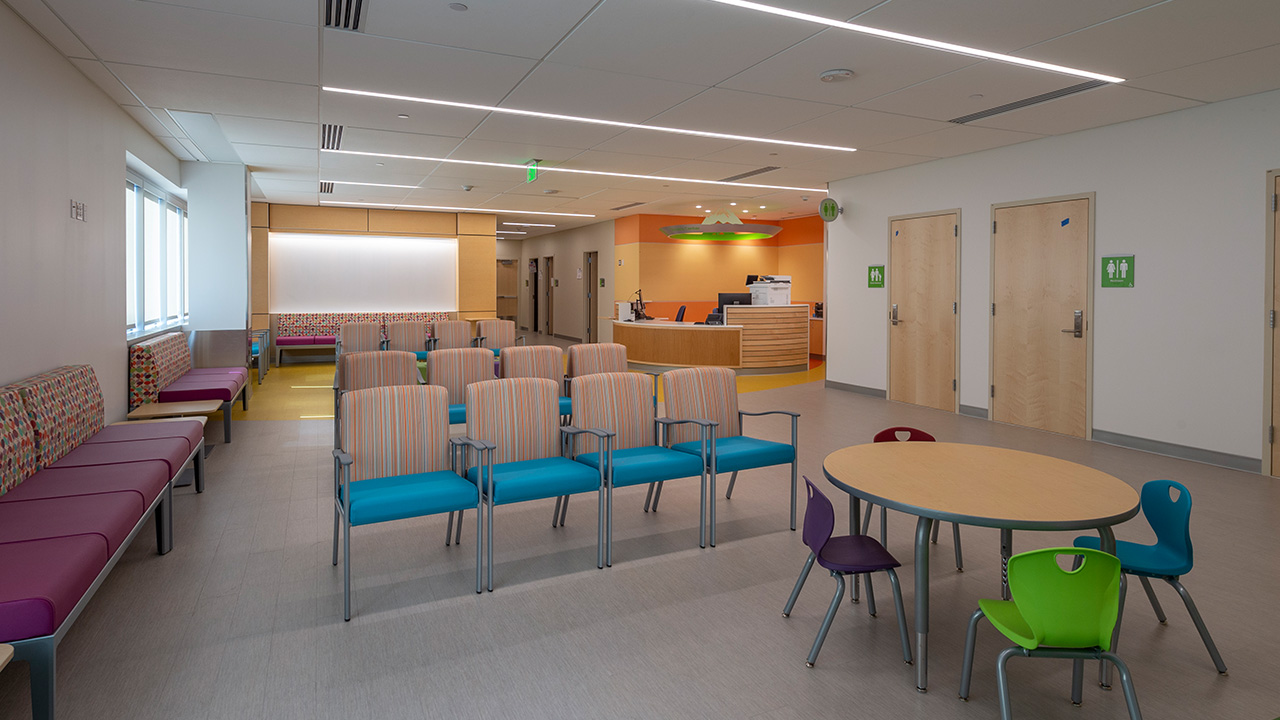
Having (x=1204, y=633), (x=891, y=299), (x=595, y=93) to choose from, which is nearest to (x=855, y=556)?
(x=1204, y=633)

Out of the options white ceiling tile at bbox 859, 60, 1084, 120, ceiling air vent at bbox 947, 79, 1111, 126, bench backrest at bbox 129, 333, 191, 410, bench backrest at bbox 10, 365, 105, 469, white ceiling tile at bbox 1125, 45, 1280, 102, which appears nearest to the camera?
bench backrest at bbox 10, 365, 105, 469

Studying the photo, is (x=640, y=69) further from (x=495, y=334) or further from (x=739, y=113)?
(x=495, y=334)

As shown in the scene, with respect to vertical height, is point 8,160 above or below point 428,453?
above

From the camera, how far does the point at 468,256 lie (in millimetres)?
14797

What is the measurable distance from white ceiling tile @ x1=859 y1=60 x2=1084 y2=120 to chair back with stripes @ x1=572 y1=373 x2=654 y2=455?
3207mm

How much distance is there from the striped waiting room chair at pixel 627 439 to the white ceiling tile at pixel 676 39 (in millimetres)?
2082

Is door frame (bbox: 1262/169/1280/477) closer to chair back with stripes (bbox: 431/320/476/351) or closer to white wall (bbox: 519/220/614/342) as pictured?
chair back with stripes (bbox: 431/320/476/351)

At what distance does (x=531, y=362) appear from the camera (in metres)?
6.09

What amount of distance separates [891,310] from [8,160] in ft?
28.3

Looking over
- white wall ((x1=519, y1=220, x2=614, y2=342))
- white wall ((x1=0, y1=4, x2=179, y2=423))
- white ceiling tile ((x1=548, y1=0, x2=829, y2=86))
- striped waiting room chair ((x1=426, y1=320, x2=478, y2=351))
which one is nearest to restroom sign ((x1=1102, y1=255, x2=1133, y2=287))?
white ceiling tile ((x1=548, y1=0, x2=829, y2=86))

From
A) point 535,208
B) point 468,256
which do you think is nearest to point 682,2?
point 535,208

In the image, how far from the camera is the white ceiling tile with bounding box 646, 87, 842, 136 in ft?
19.8

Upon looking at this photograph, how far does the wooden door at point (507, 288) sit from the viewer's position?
24.4m

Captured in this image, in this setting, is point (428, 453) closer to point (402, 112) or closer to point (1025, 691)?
point (1025, 691)
